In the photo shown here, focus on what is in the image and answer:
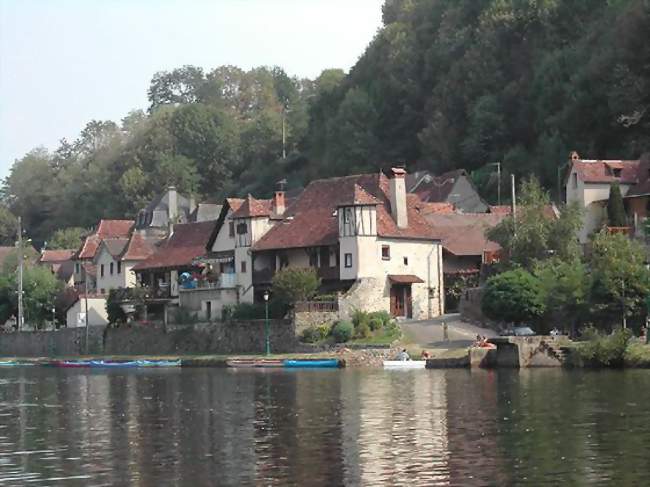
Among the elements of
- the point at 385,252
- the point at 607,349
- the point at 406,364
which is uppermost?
the point at 385,252

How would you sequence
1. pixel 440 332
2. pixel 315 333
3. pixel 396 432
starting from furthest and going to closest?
pixel 315 333 → pixel 440 332 → pixel 396 432

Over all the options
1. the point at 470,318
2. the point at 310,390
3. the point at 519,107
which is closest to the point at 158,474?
the point at 310,390

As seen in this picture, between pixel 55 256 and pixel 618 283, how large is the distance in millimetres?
90384

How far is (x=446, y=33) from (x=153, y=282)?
61.2m

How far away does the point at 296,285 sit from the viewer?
283 ft

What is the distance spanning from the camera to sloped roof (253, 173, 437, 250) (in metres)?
90.1

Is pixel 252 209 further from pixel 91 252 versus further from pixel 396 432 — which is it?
pixel 396 432

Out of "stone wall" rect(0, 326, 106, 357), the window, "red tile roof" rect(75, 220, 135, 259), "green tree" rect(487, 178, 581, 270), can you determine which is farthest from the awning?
"red tile roof" rect(75, 220, 135, 259)

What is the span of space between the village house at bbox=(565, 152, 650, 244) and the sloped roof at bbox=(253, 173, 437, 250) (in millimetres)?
10885

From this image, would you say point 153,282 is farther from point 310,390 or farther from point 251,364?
point 310,390

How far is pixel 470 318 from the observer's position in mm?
84750

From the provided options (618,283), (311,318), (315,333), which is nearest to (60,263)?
(311,318)

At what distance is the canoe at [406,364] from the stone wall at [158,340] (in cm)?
1197

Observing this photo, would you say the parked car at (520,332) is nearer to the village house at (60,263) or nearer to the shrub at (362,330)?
the shrub at (362,330)
